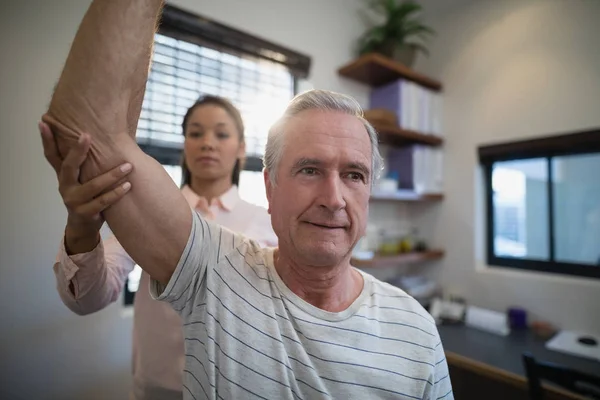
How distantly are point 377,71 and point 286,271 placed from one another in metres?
1.86

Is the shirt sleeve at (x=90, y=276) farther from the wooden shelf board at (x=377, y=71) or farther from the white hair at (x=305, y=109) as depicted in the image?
the wooden shelf board at (x=377, y=71)

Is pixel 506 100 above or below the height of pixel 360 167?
above

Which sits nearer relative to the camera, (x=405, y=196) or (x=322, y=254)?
(x=322, y=254)

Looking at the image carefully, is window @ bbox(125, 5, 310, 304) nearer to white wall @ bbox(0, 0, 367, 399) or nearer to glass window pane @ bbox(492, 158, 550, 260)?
white wall @ bbox(0, 0, 367, 399)

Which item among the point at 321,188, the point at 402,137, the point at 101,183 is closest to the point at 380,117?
the point at 402,137

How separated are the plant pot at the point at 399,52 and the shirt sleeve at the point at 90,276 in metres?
2.11

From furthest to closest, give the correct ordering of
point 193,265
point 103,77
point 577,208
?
1. point 577,208
2. point 193,265
3. point 103,77

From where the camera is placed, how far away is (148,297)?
2.99ft

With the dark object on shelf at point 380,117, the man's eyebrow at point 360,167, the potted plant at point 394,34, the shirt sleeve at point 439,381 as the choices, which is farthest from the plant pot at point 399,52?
the shirt sleeve at point 439,381

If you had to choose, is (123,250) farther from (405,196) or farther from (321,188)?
(405,196)

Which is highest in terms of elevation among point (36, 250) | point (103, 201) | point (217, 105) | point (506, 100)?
point (506, 100)

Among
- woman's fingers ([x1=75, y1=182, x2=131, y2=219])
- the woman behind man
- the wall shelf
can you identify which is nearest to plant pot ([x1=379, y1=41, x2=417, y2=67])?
the wall shelf

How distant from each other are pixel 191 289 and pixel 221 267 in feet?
0.25

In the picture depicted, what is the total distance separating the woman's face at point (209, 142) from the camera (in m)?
0.98
